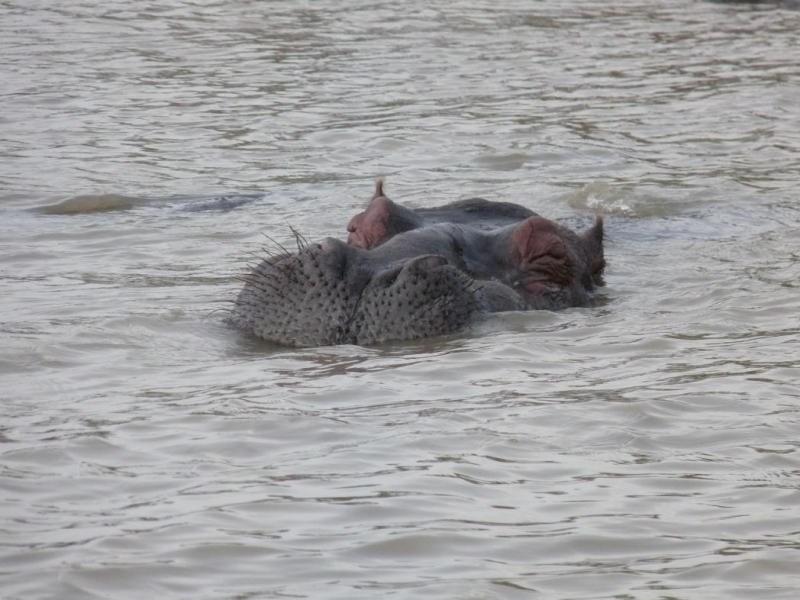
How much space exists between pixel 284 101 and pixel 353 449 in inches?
382

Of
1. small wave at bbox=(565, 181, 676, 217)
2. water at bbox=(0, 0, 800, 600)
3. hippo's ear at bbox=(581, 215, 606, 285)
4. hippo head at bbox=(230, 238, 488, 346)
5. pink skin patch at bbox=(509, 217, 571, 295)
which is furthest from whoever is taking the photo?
small wave at bbox=(565, 181, 676, 217)

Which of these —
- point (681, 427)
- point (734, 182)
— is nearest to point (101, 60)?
point (734, 182)

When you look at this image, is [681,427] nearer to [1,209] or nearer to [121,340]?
[121,340]

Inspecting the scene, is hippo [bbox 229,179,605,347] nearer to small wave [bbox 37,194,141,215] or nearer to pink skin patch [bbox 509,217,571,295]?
pink skin patch [bbox 509,217,571,295]

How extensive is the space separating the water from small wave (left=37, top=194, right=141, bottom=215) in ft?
0.18

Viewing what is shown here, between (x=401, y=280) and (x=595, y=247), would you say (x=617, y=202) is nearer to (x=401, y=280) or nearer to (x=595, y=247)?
(x=595, y=247)

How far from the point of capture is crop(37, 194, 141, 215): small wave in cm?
977

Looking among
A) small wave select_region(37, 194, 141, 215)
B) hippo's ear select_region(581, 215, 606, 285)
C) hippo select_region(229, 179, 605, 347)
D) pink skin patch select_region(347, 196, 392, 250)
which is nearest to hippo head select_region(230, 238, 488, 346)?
hippo select_region(229, 179, 605, 347)

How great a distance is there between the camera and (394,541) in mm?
3803

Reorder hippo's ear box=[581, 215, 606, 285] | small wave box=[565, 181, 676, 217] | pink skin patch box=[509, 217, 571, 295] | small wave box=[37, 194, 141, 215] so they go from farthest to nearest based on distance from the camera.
Result: small wave box=[565, 181, 676, 217]
small wave box=[37, 194, 141, 215]
hippo's ear box=[581, 215, 606, 285]
pink skin patch box=[509, 217, 571, 295]

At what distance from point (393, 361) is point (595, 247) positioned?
83.4 inches

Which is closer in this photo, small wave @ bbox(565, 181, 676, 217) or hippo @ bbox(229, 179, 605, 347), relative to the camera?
hippo @ bbox(229, 179, 605, 347)

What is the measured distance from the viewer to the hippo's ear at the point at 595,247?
293 inches

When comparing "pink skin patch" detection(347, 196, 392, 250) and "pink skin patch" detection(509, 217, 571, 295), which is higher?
"pink skin patch" detection(347, 196, 392, 250)
